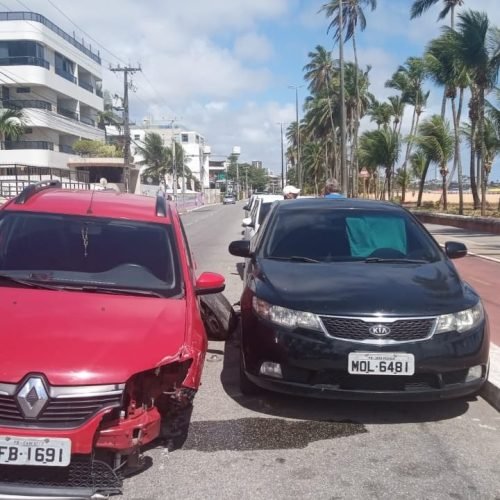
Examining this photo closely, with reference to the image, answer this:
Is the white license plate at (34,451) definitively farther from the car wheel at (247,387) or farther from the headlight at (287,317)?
the car wheel at (247,387)

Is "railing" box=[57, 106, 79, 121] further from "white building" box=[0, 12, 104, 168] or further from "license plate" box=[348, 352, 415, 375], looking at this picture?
"license plate" box=[348, 352, 415, 375]

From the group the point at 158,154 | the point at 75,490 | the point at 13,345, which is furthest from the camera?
the point at 158,154

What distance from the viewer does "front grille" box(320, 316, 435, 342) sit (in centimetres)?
448

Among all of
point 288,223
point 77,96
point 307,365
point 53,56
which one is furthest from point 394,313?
point 77,96

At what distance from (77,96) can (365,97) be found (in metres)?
27.0

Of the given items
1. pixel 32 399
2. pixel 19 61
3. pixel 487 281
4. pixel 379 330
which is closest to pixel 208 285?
pixel 379 330

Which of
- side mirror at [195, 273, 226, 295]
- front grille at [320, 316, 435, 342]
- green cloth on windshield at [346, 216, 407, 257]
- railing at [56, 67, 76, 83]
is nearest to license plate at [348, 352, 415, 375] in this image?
front grille at [320, 316, 435, 342]

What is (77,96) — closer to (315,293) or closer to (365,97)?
(365,97)

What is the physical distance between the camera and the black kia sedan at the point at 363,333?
14.6 feet

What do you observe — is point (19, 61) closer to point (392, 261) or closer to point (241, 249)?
point (241, 249)

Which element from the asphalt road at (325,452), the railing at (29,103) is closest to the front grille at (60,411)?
the asphalt road at (325,452)

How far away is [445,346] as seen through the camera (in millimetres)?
4527

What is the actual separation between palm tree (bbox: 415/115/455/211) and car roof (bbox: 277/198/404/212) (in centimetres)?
2887

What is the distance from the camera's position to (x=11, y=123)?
46.1 meters
